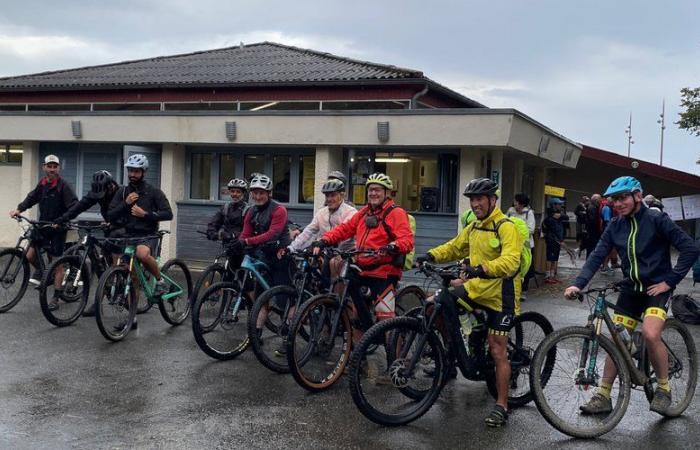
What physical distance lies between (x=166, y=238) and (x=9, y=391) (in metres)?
11.0

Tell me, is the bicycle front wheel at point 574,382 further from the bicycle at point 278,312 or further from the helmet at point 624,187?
the bicycle at point 278,312

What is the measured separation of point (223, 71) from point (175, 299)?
1382 centimetres

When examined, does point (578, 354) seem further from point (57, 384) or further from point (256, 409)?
point (57, 384)

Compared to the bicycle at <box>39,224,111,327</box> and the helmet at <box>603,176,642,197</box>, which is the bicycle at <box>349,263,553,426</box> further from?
the bicycle at <box>39,224,111,327</box>

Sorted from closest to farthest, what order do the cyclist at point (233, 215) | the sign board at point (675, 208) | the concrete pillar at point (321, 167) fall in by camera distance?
the cyclist at point (233, 215) < the concrete pillar at point (321, 167) < the sign board at point (675, 208)

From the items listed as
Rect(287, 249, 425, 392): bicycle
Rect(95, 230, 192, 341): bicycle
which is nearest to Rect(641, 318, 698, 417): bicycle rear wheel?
Rect(287, 249, 425, 392): bicycle

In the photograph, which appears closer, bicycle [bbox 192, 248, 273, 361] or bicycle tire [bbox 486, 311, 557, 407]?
bicycle tire [bbox 486, 311, 557, 407]

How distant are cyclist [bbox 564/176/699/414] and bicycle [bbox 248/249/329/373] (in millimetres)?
2559

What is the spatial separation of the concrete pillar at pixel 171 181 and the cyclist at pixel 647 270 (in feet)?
41.3

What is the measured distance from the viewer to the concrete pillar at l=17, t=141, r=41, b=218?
1847 centimetres

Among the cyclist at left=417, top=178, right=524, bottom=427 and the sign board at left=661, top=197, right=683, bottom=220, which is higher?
the sign board at left=661, top=197, right=683, bottom=220

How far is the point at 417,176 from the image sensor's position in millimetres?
15344

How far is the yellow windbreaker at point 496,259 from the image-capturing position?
18.0 ft

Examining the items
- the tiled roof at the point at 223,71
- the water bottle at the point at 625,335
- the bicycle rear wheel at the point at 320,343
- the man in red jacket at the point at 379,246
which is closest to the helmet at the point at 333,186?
the man in red jacket at the point at 379,246
